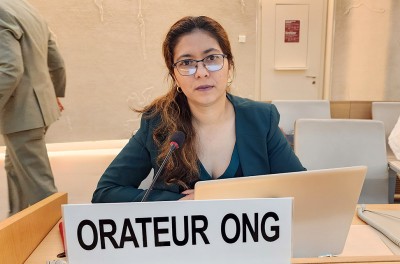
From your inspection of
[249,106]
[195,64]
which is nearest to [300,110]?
[249,106]

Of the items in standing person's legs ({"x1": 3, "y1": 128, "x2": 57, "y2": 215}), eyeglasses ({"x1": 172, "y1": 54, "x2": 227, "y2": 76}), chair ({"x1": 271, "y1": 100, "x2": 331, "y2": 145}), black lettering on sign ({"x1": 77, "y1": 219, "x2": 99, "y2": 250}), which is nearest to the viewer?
black lettering on sign ({"x1": 77, "y1": 219, "x2": 99, "y2": 250})

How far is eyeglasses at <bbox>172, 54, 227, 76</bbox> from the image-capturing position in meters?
1.04

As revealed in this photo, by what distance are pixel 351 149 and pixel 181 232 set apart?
1275mm

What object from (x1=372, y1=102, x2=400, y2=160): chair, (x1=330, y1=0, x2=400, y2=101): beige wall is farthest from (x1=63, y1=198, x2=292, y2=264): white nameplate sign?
(x1=330, y1=0, x2=400, y2=101): beige wall

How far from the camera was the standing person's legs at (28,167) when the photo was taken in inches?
76.6

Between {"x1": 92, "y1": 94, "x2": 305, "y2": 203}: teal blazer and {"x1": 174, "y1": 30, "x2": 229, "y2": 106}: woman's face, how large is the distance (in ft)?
0.49

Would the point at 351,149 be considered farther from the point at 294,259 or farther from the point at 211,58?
the point at 294,259

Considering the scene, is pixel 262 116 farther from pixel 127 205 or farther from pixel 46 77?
pixel 46 77

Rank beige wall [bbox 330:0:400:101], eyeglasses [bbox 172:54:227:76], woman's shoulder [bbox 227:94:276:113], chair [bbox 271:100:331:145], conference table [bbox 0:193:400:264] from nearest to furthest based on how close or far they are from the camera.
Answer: conference table [bbox 0:193:400:264]
eyeglasses [bbox 172:54:227:76]
woman's shoulder [bbox 227:94:276:113]
chair [bbox 271:100:331:145]
beige wall [bbox 330:0:400:101]

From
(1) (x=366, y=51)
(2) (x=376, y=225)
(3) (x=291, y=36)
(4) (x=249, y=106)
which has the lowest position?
(2) (x=376, y=225)

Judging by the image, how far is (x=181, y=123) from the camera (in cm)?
113

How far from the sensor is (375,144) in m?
1.57

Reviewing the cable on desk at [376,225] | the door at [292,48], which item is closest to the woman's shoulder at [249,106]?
the cable on desk at [376,225]

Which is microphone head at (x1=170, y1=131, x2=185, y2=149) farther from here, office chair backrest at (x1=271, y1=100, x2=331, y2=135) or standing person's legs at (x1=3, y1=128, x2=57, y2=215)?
office chair backrest at (x1=271, y1=100, x2=331, y2=135)
